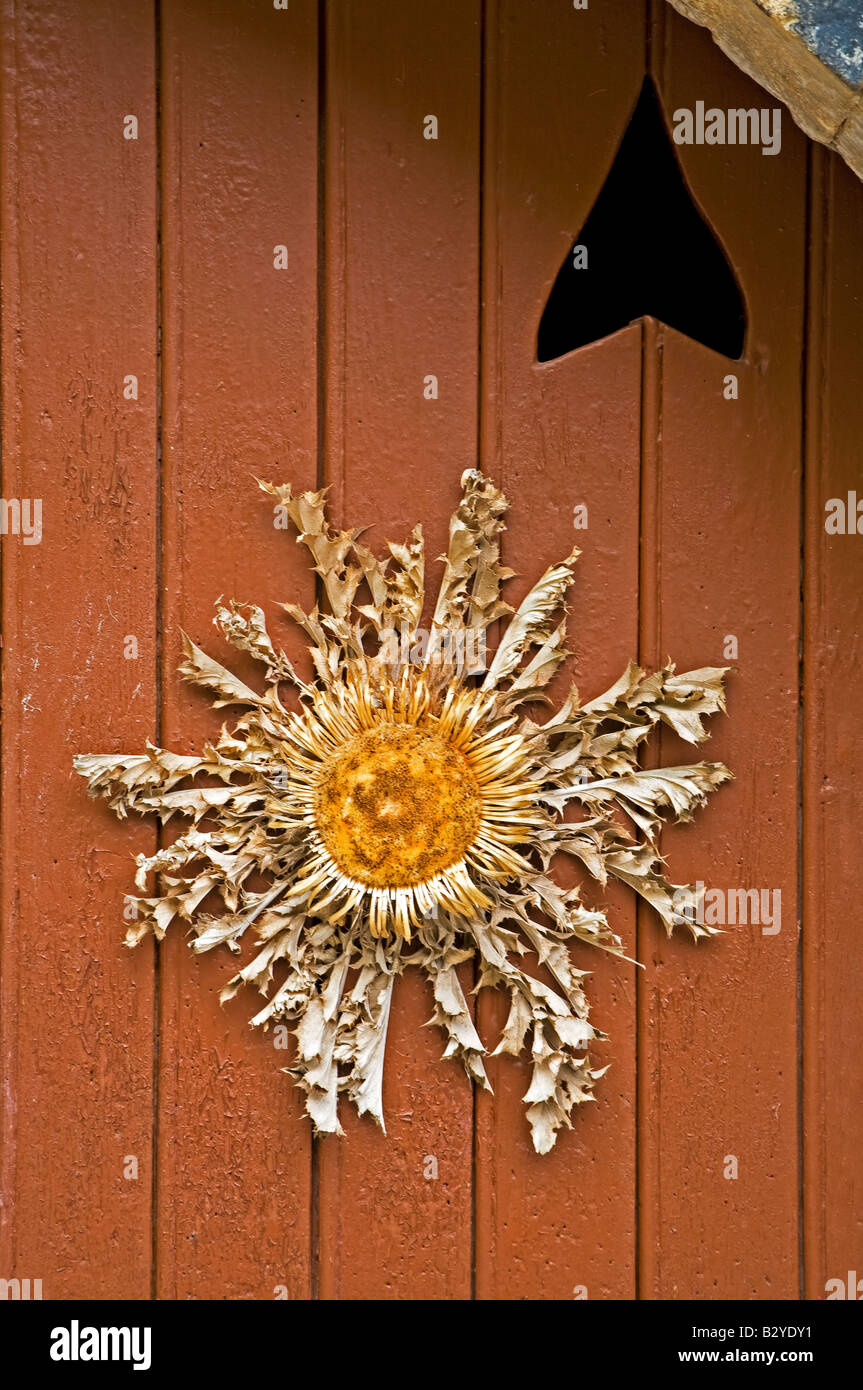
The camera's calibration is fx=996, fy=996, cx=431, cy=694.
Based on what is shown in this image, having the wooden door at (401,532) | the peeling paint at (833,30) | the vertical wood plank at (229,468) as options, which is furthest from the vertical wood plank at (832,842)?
the vertical wood plank at (229,468)

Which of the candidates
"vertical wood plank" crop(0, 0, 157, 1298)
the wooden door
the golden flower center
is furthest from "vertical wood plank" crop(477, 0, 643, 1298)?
"vertical wood plank" crop(0, 0, 157, 1298)

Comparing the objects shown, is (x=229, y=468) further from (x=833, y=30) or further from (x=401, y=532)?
(x=833, y=30)

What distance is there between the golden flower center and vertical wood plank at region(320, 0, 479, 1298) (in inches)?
6.1

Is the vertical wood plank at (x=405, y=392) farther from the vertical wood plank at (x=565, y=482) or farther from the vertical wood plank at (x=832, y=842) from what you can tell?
the vertical wood plank at (x=832, y=842)

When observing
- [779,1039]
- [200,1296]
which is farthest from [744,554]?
[200,1296]

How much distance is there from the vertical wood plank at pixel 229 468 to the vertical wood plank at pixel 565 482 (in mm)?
214

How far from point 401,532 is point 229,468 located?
0.68ft

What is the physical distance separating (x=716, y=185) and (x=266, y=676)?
0.75 m

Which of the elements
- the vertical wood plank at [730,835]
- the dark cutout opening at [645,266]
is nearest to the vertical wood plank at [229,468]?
the dark cutout opening at [645,266]

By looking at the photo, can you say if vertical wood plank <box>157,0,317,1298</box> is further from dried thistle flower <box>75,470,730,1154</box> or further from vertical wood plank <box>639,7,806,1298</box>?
vertical wood plank <box>639,7,806,1298</box>

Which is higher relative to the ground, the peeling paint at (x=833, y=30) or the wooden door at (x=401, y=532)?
the peeling paint at (x=833, y=30)

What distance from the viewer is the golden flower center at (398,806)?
1.07 meters

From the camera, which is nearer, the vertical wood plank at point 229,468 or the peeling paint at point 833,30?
the peeling paint at point 833,30

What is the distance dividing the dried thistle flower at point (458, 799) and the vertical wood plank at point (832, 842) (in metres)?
0.14
